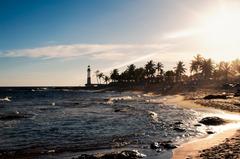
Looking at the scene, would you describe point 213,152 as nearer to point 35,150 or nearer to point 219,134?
point 219,134

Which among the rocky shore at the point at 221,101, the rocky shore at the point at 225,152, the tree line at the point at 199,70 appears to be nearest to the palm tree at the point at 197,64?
the tree line at the point at 199,70

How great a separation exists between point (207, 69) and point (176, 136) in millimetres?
141084

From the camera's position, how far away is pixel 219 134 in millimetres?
27469

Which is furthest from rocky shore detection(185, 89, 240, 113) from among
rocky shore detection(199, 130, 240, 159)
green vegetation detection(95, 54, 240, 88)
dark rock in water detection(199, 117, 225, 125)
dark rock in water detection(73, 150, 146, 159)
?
green vegetation detection(95, 54, 240, 88)

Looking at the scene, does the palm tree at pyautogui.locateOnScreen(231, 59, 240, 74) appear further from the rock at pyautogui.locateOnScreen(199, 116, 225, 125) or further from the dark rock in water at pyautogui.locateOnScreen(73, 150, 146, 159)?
the dark rock in water at pyautogui.locateOnScreen(73, 150, 146, 159)

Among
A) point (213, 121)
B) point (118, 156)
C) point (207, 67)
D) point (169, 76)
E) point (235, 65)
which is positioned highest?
point (235, 65)

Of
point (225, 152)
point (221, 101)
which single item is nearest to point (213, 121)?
point (225, 152)

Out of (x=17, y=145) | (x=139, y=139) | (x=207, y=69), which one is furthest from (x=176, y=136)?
(x=207, y=69)

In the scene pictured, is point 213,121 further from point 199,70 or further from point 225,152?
point 199,70

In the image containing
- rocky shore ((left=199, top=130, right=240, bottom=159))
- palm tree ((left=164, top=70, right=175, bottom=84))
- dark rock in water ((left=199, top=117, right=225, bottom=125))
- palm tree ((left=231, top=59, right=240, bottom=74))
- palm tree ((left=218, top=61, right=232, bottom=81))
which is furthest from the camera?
palm tree ((left=164, top=70, right=175, bottom=84))

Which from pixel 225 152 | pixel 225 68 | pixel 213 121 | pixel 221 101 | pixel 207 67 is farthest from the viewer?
pixel 207 67

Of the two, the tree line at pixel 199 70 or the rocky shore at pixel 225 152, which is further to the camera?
the tree line at pixel 199 70

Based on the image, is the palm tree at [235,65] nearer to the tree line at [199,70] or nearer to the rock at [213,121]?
the tree line at [199,70]

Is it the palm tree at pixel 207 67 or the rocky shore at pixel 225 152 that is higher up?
the palm tree at pixel 207 67
